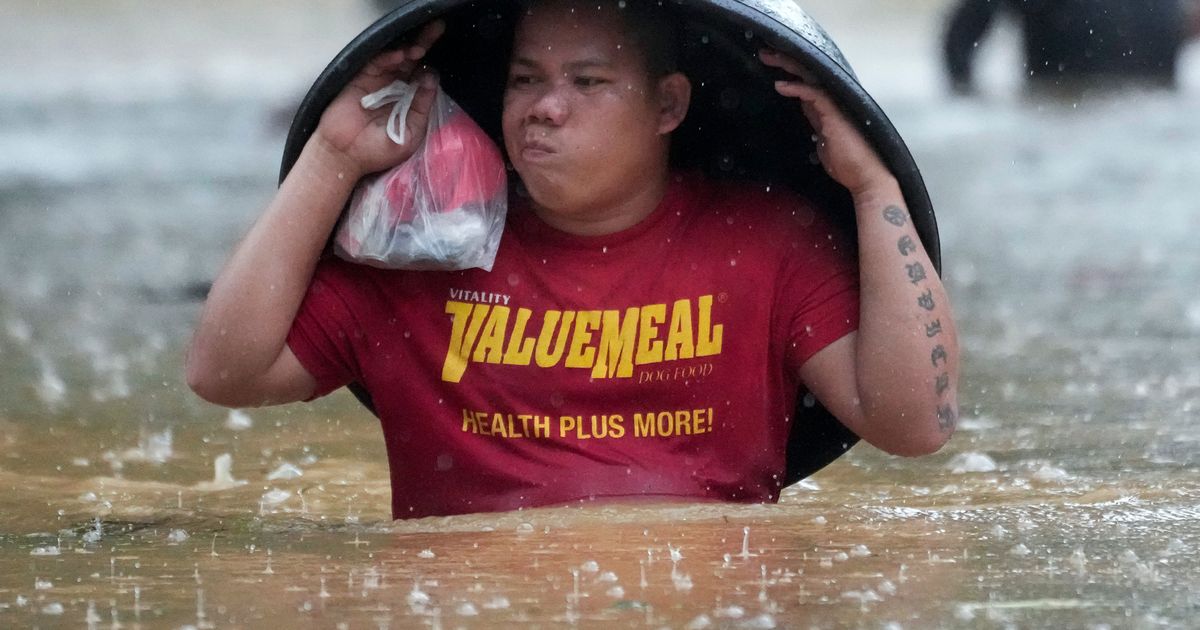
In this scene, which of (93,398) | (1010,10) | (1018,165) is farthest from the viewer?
(1010,10)

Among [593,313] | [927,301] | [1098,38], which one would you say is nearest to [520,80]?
[593,313]

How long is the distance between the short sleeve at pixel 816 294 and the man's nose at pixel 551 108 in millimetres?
527

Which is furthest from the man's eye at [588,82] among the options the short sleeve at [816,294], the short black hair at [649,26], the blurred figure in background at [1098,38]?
the blurred figure in background at [1098,38]

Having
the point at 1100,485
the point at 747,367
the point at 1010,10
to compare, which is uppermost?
the point at 1010,10

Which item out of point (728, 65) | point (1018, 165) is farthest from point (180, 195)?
point (728, 65)

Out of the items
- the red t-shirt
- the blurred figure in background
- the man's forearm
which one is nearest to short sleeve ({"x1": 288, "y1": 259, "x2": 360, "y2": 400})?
the red t-shirt

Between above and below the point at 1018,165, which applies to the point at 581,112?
below

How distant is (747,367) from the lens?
11.2ft

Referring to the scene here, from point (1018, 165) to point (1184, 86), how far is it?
313 centimetres

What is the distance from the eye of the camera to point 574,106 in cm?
328

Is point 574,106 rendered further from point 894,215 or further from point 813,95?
point 894,215

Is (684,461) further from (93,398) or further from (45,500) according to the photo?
(93,398)

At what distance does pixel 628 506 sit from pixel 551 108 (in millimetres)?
716

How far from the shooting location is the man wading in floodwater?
3287 mm
